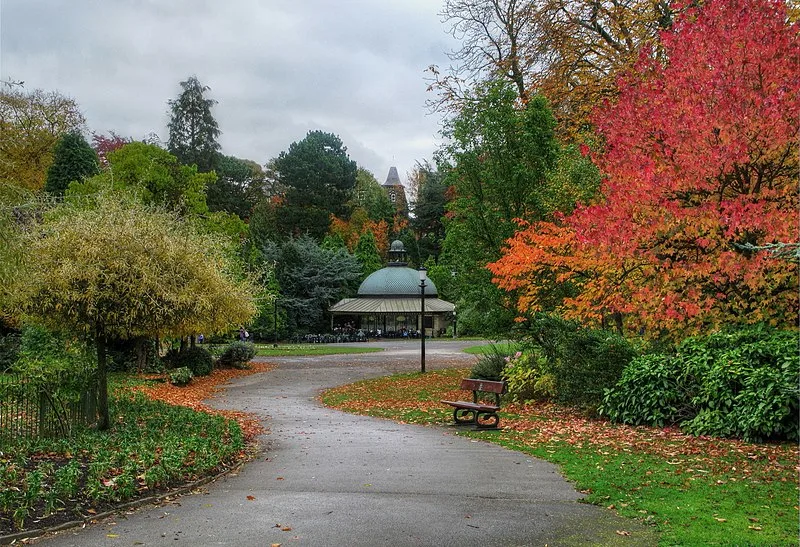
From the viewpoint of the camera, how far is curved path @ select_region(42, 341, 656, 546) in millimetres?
5934

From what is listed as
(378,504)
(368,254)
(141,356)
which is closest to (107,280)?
(378,504)

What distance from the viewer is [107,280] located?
10680 mm

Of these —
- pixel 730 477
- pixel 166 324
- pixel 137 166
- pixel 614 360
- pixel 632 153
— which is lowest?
pixel 730 477

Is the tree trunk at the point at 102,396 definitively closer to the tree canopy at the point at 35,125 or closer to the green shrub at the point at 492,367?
the green shrub at the point at 492,367

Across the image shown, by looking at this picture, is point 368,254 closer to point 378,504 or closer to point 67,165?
point 67,165

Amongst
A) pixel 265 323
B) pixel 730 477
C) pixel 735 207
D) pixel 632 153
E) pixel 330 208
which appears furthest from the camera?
pixel 330 208

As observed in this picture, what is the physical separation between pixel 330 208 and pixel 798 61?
200 feet

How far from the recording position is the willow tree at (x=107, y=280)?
10.6m

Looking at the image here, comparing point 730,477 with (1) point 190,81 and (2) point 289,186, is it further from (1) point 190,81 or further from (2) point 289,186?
(2) point 289,186

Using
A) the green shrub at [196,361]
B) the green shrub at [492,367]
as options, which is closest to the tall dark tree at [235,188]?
the green shrub at [196,361]

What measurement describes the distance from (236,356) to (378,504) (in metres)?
22.9

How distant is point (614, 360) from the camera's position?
43.7 ft

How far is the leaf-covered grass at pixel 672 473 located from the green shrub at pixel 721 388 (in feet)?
1.10

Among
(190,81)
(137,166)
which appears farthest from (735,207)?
(190,81)
